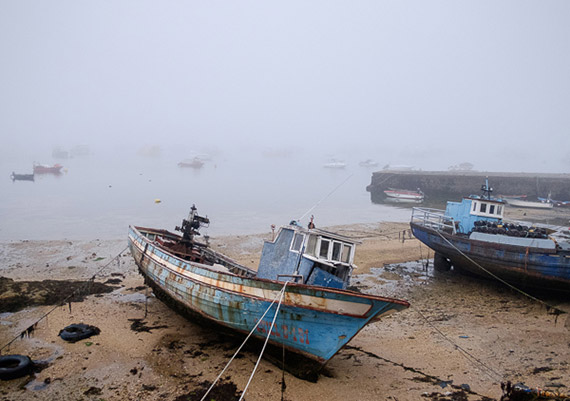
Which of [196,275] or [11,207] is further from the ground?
[196,275]

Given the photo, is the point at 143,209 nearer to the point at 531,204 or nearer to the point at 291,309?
the point at 291,309

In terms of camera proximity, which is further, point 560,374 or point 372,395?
point 560,374

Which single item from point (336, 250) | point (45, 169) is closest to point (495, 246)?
point (336, 250)

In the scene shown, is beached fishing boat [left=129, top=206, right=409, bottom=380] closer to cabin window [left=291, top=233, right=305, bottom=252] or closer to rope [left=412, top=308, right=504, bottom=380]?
cabin window [left=291, top=233, right=305, bottom=252]

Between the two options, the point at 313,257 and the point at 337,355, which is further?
the point at 337,355

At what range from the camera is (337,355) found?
10.9 m

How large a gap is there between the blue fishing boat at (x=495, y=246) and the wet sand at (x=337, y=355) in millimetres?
950

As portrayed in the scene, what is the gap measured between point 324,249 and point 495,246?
10.00 m

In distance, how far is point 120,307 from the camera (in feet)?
47.9

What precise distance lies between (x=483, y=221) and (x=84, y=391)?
17.9m

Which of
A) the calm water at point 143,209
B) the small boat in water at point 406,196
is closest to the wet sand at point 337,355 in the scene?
the calm water at point 143,209

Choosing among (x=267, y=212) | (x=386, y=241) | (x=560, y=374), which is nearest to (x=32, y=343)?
(x=560, y=374)

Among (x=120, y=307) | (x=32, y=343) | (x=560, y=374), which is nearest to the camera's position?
(x=560, y=374)

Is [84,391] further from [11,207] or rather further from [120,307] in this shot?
[11,207]
